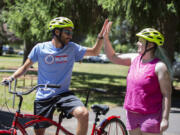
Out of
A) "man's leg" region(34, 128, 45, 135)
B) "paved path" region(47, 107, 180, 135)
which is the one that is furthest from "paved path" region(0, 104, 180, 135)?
"man's leg" region(34, 128, 45, 135)

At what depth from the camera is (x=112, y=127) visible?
13.1 feet

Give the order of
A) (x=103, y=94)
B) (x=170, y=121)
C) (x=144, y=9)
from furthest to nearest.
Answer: (x=103, y=94), (x=144, y=9), (x=170, y=121)

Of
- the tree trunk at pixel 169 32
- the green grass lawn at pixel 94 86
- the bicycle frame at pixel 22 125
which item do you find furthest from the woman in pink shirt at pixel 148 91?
the tree trunk at pixel 169 32

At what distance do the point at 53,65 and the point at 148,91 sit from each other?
118 centimetres

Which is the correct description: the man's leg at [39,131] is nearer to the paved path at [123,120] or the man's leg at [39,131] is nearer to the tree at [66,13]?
the paved path at [123,120]

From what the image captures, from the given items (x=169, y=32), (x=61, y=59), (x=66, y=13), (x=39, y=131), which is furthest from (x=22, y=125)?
(x=169, y=32)

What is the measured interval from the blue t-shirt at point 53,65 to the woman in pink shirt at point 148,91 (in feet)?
2.66

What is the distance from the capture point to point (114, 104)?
10008mm

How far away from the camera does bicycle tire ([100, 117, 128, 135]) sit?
12.7ft

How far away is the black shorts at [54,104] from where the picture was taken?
3.47 m

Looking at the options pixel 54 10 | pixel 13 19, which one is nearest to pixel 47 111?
pixel 54 10

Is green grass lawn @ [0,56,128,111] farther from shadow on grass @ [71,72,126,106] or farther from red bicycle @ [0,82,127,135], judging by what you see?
red bicycle @ [0,82,127,135]

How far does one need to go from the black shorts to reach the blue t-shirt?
6cm

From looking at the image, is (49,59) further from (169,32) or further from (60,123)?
(169,32)
